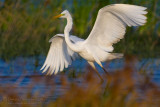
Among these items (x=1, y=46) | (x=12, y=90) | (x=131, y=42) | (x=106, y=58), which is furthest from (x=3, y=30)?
(x=12, y=90)

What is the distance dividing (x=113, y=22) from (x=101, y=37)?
0.39 metres

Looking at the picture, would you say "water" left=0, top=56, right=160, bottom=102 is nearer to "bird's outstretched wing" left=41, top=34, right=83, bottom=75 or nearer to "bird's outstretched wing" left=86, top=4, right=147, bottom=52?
"bird's outstretched wing" left=41, top=34, right=83, bottom=75

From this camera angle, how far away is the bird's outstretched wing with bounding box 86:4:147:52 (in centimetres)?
653

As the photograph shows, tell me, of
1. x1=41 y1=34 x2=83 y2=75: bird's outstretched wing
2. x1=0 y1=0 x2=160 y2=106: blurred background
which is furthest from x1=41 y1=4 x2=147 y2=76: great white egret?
x1=0 y1=0 x2=160 y2=106: blurred background

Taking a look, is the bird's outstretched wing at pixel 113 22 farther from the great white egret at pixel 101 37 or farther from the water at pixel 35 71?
the water at pixel 35 71

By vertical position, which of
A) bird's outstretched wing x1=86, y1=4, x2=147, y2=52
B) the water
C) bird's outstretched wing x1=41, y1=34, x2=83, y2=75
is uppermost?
bird's outstretched wing x1=86, y1=4, x2=147, y2=52

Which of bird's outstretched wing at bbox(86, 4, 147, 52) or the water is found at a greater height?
bird's outstretched wing at bbox(86, 4, 147, 52)

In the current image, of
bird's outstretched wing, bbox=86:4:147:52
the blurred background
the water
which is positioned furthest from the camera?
the blurred background

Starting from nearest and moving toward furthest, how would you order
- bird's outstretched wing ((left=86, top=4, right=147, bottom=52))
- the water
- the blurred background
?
bird's outstretched wing ((left=86, top=4, right=147, bottom=52)), the water, the blurred background

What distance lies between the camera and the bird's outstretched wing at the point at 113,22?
6.53 metres

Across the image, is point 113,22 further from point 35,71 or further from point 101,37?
point 35,71

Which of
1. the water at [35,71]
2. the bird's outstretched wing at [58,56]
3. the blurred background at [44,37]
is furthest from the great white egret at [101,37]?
the blurred background at [44,37]

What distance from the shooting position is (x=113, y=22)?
699 centimetres

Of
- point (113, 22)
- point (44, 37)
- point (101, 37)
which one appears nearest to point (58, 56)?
point (101, 37)
